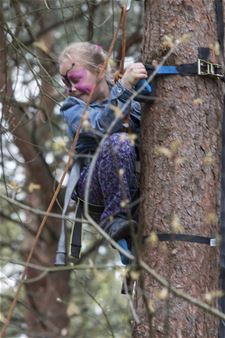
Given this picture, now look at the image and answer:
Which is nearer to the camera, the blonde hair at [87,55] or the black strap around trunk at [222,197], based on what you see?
the black strap around trunk at [222,197]

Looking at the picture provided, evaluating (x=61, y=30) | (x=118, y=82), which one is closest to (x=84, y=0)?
(x=118, y=82)

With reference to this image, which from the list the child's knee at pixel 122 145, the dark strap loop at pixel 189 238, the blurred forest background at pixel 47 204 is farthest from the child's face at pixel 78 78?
the blurred forest background at pixel 47 204

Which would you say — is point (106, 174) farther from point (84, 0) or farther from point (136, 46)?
point (136, 46)

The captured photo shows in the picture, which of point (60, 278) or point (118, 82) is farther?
point (60, 278)

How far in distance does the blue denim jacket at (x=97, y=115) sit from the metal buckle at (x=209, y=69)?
0.94 feet

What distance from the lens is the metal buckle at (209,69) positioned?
11.5ft

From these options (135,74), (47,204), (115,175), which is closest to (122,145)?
(115,175)

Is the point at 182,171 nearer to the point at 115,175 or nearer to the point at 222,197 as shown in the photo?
the point at 222,197

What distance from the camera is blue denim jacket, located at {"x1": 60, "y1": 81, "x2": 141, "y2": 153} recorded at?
350 centimetres

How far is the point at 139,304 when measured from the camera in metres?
3.40

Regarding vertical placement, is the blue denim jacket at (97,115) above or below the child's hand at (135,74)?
below

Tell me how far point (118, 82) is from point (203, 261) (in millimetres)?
768

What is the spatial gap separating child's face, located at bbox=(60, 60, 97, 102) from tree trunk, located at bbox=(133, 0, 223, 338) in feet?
1.15

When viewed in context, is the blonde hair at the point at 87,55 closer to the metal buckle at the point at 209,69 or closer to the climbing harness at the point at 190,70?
the climbing harness at the point at 190,70
